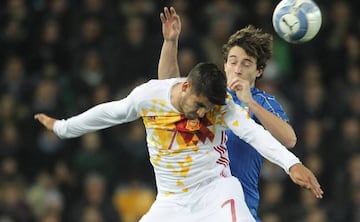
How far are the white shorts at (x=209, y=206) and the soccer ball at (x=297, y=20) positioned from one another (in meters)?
1.39

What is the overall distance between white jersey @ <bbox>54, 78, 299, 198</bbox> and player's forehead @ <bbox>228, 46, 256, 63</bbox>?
0.74m

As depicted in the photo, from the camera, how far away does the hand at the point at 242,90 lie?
7.44 m

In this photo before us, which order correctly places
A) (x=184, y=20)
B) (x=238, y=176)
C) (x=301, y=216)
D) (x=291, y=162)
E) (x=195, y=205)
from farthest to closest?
(x=184, y=20) → (x=301, y=216) → (x=238, y=176) → (x=195, y=205) → (x=291, y=162)

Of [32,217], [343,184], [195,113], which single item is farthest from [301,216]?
[195,113]

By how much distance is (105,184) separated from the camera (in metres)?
13.1

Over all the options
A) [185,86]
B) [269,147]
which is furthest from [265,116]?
[185,86]

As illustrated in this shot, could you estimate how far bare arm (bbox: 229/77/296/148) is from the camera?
24.5ft

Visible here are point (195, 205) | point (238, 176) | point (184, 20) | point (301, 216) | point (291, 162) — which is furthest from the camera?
point (184, 20)

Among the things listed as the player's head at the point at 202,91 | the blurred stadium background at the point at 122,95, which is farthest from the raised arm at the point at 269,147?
the blurred stadium background at the point at 122,95

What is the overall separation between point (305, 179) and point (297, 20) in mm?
1876

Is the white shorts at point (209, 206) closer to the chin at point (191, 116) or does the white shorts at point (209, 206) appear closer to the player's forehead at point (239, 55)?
the chin at point (191, 116)

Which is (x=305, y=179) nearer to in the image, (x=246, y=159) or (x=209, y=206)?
(x=209, y=206)

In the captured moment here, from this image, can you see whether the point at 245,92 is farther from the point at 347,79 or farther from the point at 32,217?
the point at 347,79

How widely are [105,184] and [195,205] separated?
5.87 meters
